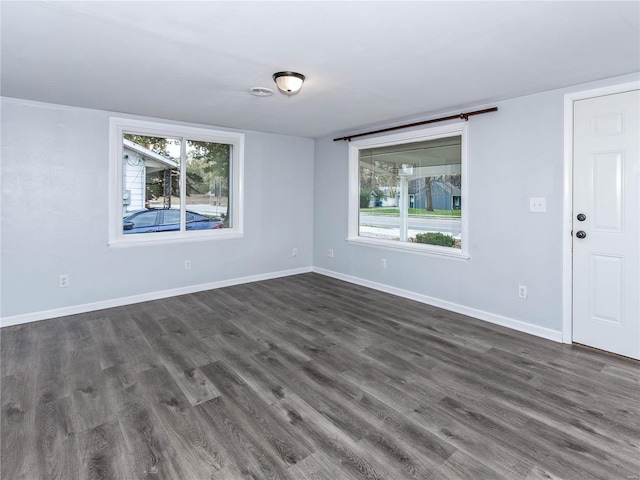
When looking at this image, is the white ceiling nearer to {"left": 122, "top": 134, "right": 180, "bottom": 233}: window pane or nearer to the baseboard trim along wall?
{"left": 122, "top": 134, "right": 180, "bottom": 233}: window pane

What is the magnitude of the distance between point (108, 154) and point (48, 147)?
55cm

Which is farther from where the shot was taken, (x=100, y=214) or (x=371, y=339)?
(x=100, y=214)

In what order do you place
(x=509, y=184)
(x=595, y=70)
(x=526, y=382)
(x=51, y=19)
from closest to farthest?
(x=51, y=19)
(x=526, y=382)
(x=595, y=70)
(x=509, y=184)

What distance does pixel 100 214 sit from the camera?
13.3 feet

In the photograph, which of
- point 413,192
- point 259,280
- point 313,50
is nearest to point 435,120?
point 413,192

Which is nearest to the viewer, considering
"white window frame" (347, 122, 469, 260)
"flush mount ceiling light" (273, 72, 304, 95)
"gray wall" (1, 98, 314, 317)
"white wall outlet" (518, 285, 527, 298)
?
"flush mount ceiling light" (273, 72, 304, 95)

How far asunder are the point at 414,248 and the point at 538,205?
1503 millimetres

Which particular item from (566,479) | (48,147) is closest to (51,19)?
(48,147)

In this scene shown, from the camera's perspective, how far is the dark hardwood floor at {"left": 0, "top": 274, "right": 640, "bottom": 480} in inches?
68.7

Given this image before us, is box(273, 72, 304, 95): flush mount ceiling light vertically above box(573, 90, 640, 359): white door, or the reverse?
box(273, 72, 304, 95): flush mount ceiling light

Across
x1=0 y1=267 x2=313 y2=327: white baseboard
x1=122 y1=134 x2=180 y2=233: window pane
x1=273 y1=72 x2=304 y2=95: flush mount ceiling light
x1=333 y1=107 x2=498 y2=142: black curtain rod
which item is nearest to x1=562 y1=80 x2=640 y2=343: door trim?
x1=333 y1=107 x2=498 y2=142: black curtain rod

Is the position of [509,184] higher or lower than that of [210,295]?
higher

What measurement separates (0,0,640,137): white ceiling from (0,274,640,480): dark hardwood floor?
2286 mm

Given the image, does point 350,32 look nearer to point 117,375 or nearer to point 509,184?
point 509,184
